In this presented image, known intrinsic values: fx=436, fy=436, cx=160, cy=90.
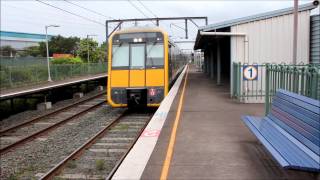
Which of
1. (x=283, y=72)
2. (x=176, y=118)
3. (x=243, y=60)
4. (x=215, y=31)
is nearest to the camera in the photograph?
(x=283, y=72)

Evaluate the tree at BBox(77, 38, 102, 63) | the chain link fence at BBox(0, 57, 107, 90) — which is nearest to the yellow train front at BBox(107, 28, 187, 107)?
the chain link fence at BBox(0, 57, 107, 90)

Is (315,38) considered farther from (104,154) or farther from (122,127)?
(104,154)

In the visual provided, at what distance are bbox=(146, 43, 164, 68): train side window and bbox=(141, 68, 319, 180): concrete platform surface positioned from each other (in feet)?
16.5

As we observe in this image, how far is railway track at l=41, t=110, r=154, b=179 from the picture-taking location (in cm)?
802

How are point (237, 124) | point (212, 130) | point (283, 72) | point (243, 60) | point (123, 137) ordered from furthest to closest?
point (243, 60)
point (123, 137)
point (237, 124)
point (212, 130)
point (283, 72)

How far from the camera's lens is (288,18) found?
1413 centimetres

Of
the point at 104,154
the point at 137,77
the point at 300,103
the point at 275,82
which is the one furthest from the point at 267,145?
the point at 137,77

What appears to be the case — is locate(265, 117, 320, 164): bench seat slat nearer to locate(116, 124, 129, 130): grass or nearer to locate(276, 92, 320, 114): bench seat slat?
locate(276, 92, 320, 114): bench seat slat

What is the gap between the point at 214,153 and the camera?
21.8 feet

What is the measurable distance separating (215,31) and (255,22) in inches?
73.3

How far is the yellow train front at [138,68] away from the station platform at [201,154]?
4.89 m

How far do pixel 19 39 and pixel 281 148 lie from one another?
126 metres

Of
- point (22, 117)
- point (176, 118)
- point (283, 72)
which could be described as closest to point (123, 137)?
point (176, 118)

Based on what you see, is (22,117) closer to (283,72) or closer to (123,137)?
(123,137)
